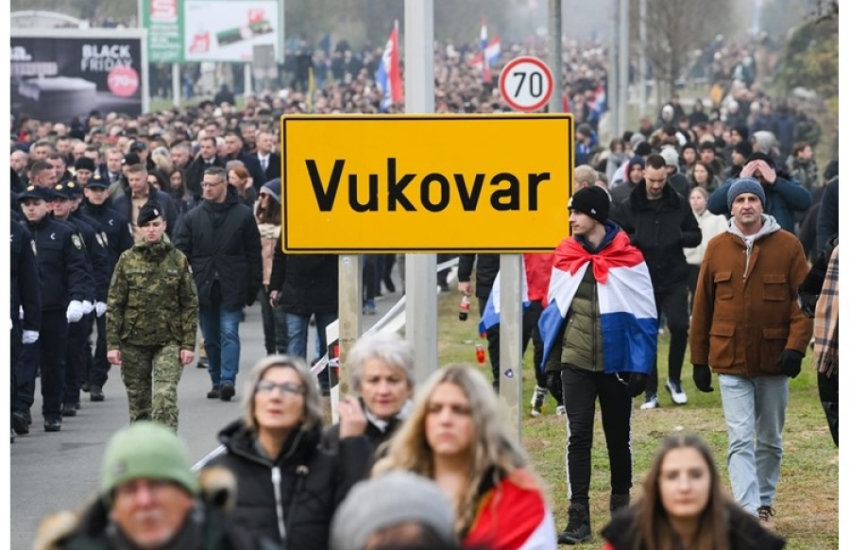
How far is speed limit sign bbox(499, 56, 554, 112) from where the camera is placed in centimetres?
2470

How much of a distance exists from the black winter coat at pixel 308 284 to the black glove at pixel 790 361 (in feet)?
23.5

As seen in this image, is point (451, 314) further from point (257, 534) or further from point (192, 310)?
point (257, 534)

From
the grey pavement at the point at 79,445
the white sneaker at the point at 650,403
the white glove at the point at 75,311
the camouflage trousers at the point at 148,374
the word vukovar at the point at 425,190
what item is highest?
the word vukovar at the point at 425,190

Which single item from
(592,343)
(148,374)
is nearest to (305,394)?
(592,343)

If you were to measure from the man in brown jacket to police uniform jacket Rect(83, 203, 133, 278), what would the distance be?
7.75 meters

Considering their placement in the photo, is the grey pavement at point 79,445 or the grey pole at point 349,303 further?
the grey pavement at point 79,445

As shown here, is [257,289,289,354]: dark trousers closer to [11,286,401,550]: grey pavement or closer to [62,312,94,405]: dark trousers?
[11,286,401,550]: grey pavement

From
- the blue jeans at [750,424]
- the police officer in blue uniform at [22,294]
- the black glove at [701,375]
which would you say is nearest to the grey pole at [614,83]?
the police officer in blue uniform at [22,294]

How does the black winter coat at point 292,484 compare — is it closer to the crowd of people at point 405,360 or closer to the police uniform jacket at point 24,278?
the crowd of people at point 405,360

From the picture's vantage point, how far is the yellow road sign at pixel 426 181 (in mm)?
10586

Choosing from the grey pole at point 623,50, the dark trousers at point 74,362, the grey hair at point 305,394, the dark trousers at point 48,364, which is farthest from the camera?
the grey pole at point 623,50

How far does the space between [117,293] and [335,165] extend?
443 centimetres

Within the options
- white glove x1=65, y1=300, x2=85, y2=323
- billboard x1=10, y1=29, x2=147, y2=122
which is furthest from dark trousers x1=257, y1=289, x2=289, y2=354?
billboard x1=10, y1=29, x2=147, y2=122

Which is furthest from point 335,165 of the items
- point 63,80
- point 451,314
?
point 63,80
